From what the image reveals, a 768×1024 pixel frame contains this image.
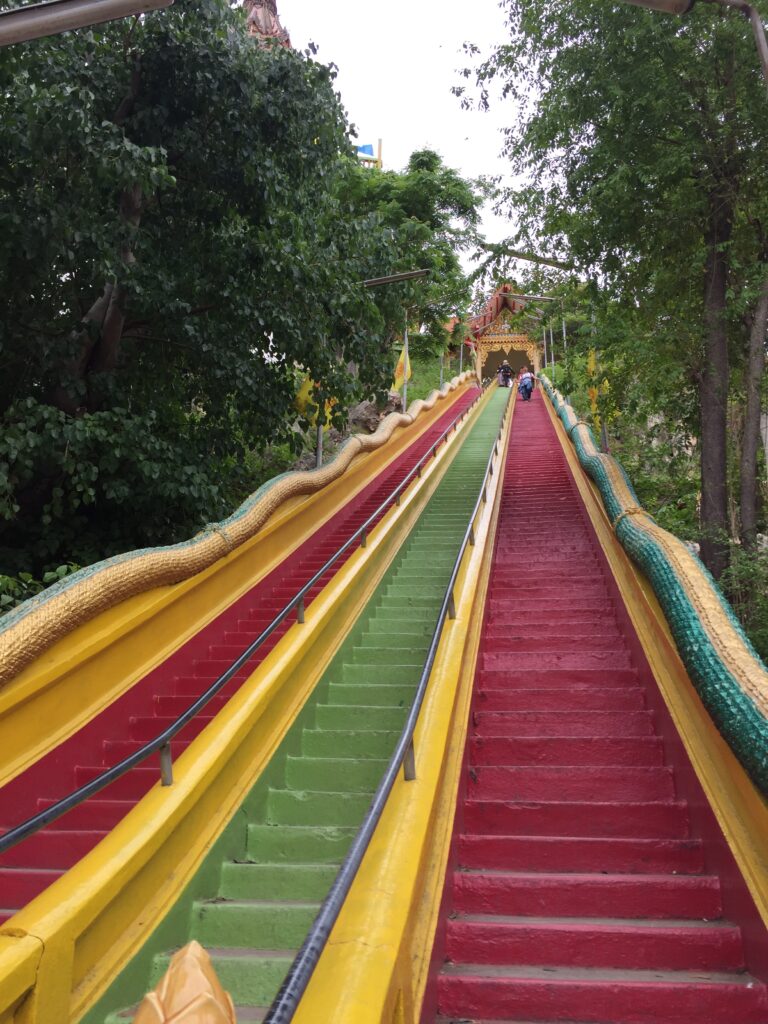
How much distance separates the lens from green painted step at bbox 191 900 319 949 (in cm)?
328

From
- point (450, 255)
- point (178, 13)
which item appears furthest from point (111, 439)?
point (450, 255)

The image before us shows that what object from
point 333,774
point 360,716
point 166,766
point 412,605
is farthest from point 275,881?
point 412,605

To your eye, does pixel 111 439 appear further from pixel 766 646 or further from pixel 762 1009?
pixel 762 1009

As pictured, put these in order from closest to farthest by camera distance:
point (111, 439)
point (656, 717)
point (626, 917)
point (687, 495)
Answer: point (626, 917) → point (656, 717) → point (111, 439) → point (687, 495)

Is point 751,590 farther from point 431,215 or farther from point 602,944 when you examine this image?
point 431,215

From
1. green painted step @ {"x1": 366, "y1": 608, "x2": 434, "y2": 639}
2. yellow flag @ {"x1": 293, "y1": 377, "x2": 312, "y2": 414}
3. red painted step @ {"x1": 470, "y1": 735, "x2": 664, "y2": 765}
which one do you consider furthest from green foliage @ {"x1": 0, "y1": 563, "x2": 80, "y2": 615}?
yellow flag @ {"x1": 293, "y1": 377, "x2": 312, "y2": 414}

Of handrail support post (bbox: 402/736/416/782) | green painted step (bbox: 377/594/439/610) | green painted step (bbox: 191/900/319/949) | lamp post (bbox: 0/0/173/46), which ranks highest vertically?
lamp post (bbox: 0/0/173/46)

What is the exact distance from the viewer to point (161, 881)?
128 inches

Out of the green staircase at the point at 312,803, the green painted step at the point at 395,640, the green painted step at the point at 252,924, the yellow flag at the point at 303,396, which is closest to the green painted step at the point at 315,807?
the green staircase at the point at 312,803

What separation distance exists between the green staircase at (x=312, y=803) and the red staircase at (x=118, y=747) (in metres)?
0.67

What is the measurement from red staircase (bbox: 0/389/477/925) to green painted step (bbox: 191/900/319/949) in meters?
0.77

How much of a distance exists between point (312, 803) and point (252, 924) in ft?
3.14

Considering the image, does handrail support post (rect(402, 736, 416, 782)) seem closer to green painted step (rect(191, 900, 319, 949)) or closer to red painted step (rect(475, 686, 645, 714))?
green painted step (rect(191, 900, 319, 949))

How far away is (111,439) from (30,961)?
5492 millimetres
